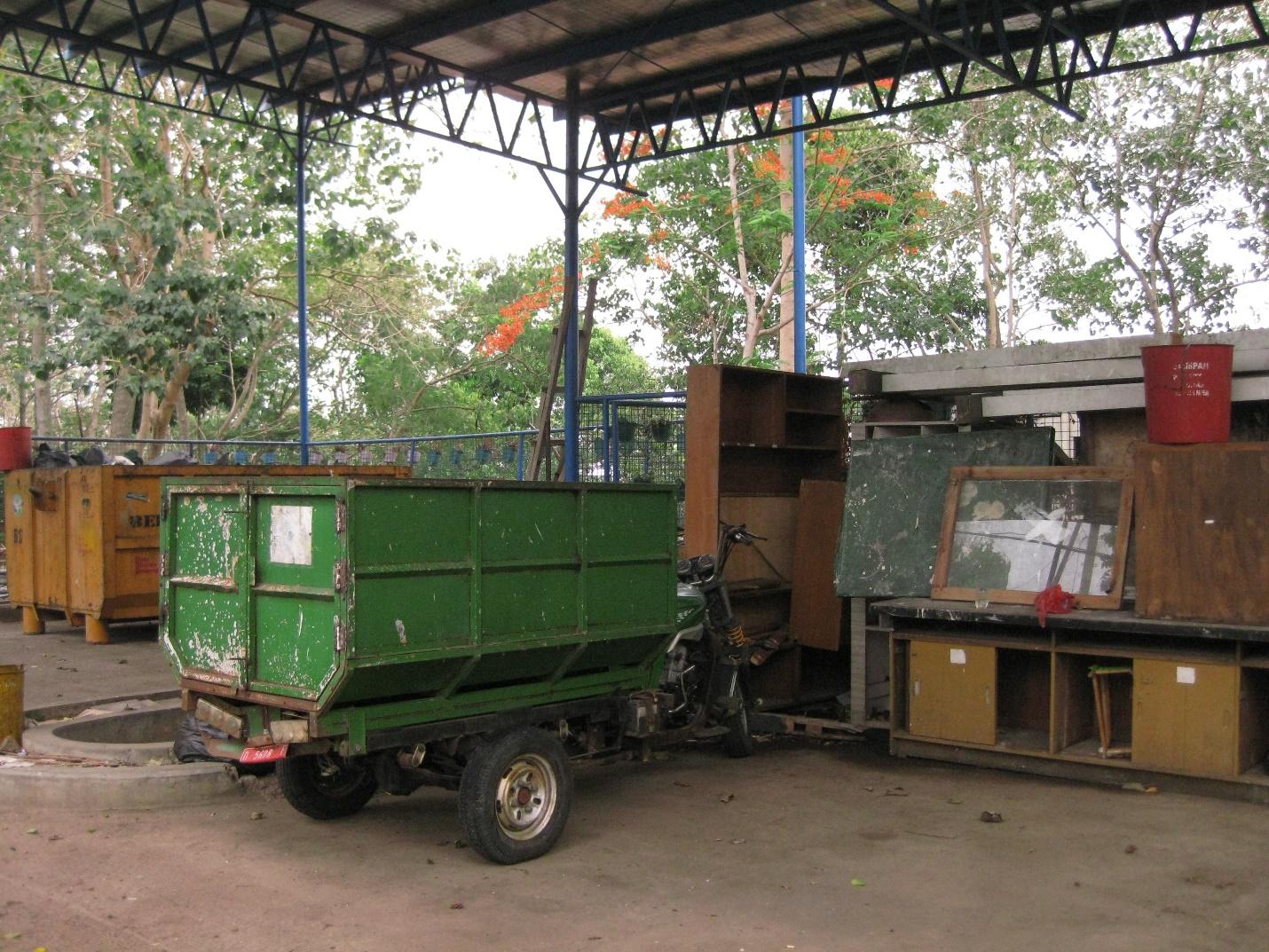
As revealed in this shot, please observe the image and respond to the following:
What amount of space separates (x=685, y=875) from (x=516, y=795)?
3.09ft

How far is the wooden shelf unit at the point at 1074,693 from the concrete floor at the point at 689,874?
245 millimetres

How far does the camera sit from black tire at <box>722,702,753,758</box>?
334 inches

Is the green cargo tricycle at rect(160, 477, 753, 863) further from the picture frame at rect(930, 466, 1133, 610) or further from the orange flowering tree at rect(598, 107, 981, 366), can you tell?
the orange flowering tree at rect(598, 107, 981, 366)

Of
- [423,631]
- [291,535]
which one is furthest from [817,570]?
[291,535]

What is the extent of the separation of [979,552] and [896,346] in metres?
15.6

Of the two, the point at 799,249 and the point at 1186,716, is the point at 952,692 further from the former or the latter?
the point at 799,249

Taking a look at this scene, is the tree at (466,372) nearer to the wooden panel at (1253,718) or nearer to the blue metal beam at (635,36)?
the blue metal beam at (635,36)

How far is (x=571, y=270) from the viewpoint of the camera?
15312 millimetres

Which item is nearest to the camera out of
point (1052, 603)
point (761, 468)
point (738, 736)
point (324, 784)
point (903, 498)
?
point (324, 784)

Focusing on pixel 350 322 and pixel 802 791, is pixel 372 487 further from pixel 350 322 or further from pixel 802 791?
pixel 350 322

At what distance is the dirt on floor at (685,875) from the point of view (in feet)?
16.9

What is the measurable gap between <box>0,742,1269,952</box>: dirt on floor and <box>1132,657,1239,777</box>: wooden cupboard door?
26 cm

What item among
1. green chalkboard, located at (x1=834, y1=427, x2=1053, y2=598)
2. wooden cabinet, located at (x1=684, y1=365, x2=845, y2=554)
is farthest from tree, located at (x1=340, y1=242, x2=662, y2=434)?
green chalkboard, located at (x1=834, y1=427, x2=1053, y2=598)

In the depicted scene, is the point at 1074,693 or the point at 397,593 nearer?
the point at 397,593
